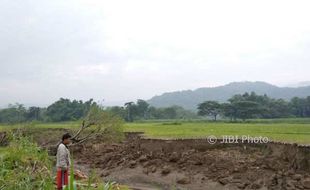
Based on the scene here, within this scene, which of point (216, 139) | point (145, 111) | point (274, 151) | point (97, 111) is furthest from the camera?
point (145, 111)

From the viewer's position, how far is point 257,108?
65.6 m

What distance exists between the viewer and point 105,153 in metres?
29.8

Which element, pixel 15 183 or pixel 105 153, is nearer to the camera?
pixel 15 183

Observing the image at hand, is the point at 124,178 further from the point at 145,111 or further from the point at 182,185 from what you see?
the point at 145,111

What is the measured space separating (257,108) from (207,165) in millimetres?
44721

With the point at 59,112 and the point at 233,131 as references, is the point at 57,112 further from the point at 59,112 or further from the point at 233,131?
the point at 233,131

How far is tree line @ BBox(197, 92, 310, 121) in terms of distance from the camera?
65312 mm

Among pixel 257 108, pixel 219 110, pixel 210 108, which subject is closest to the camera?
pixel 257 108

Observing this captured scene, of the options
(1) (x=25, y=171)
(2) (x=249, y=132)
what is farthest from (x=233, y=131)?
(1) (x=25, y=171)

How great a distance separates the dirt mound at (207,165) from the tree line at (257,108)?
3848 cm

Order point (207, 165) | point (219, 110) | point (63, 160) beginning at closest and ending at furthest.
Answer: point (63, 160) → point (207, 165) → point (219, 110)

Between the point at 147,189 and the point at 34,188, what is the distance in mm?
14567

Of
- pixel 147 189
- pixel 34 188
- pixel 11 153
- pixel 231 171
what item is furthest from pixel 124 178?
pixel 34 188

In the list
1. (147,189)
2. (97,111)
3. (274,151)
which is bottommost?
(147,189)
